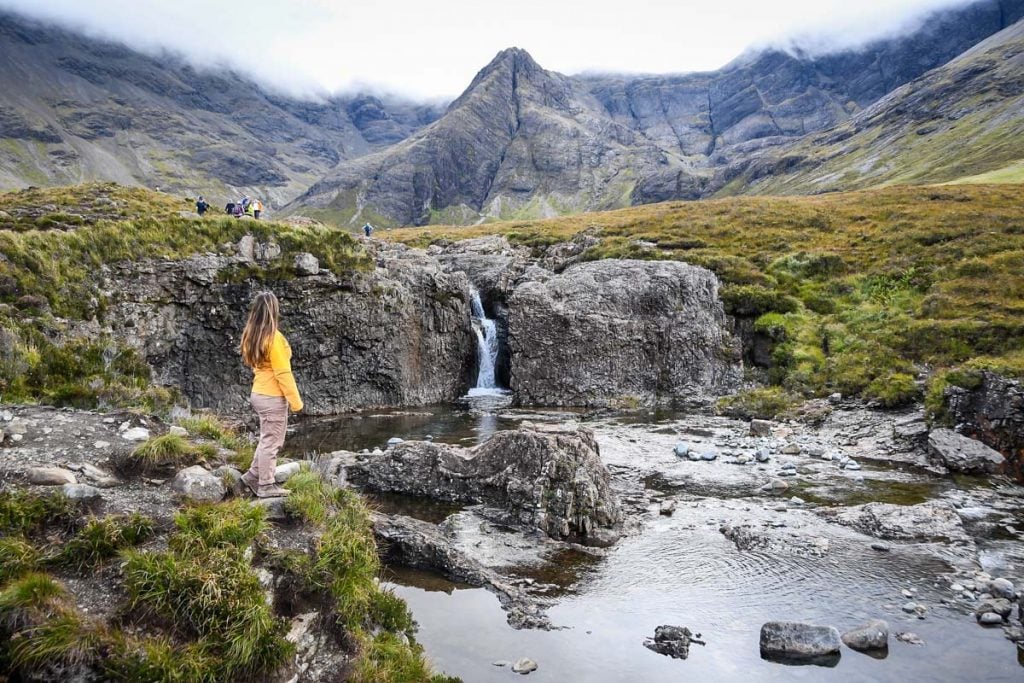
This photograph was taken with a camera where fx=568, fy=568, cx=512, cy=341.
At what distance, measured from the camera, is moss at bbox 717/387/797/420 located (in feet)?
100

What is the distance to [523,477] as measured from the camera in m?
15.0

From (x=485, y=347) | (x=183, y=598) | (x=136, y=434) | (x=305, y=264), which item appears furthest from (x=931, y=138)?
(x=183, y=598)

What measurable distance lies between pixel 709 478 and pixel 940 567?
301 inches

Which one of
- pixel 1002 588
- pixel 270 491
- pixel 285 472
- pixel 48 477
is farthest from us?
pixel 1002 588

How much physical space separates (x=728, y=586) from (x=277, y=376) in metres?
9.76

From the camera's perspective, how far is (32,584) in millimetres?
6277

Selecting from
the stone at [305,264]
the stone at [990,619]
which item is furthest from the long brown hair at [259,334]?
the stone at [305,264]

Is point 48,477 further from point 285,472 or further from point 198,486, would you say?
point 285,472

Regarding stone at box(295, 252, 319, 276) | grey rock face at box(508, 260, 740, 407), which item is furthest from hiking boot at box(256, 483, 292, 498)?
grey rock face at box(508, 260, 740, 407)

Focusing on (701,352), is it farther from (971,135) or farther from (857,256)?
(971,135)

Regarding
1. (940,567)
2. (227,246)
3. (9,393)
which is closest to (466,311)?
(227,246)

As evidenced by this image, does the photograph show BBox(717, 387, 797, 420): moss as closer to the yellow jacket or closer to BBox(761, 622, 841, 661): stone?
BBox(761, 622, 841, 661): stone

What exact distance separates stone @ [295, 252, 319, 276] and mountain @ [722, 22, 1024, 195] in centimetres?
11186

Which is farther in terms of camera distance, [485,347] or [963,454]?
[485,347]
